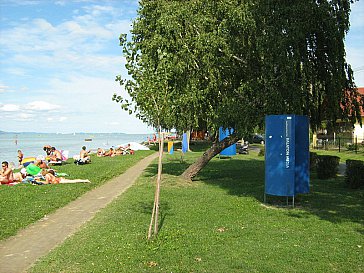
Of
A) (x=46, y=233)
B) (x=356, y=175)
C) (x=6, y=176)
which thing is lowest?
(x=46, y=233)

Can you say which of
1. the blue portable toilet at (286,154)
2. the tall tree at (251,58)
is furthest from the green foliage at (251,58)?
the blue portable toilet at (286,154)

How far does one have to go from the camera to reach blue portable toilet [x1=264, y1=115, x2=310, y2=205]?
11.0 m

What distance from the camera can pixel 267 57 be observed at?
12.4 metres

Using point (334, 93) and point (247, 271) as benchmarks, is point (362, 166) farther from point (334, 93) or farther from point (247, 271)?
point (247, 271)

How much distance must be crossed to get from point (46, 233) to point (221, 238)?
389 cm

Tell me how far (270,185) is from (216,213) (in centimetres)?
217

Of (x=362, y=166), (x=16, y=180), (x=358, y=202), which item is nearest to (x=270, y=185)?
(x=358, y=202)

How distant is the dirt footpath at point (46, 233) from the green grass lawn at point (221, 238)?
33 cm

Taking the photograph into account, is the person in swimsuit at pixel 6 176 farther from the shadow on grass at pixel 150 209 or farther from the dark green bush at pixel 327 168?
the dark green bush at pixel 327 168

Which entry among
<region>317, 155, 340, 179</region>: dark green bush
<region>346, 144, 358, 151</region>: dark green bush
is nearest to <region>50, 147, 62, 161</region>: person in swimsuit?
<region>317, 155, 340, 179</region>: dark green bush

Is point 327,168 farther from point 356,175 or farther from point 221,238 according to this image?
point 221,238

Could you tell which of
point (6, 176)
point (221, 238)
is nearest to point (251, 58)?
point (221, 238)

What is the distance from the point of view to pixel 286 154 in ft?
36.1

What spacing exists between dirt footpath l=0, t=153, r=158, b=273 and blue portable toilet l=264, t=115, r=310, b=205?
5.25 meters
